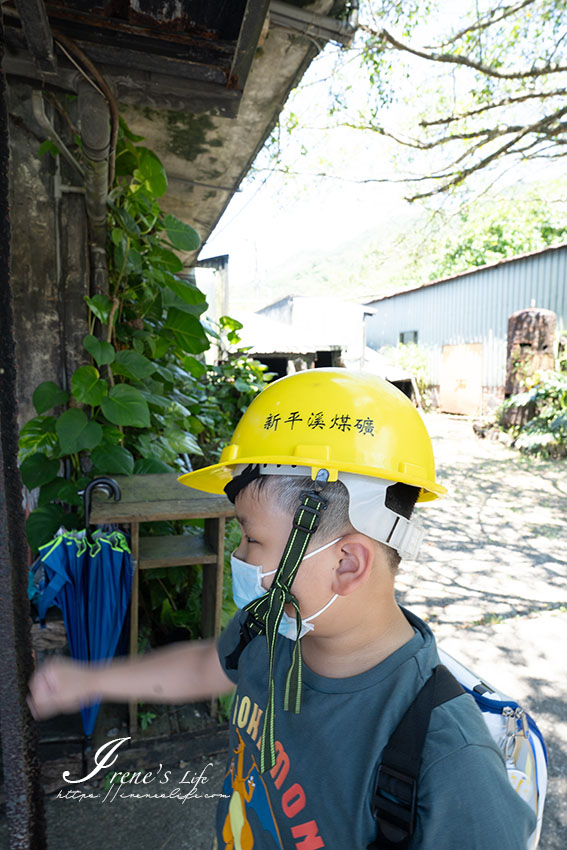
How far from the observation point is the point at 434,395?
63.2ft

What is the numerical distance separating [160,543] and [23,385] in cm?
109

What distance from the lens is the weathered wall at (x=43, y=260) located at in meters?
2.69

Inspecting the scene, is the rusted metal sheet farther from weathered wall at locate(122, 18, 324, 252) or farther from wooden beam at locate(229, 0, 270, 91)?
wooden beam at locate(229, 0, 270, 91)

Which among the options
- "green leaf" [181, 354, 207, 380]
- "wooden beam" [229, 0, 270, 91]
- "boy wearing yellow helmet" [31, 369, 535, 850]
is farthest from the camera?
"green leaf" [181, 354, 207, 380]

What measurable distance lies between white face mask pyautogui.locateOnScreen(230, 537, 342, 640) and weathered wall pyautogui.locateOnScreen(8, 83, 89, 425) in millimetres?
2058

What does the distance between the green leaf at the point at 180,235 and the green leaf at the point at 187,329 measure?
0.33 meters

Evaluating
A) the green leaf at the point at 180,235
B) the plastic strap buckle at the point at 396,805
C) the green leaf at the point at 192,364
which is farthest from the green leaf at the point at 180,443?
the plastic strap buckle at the point at 396,805

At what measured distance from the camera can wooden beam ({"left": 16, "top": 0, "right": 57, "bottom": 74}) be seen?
157 centimetres

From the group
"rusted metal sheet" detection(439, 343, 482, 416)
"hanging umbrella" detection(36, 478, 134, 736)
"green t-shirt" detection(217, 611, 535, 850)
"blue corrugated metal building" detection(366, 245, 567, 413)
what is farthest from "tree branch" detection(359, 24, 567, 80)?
"rusted metal sheet" detection(439, 343, 482, 416)

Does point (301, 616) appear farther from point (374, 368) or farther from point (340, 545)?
point (374, 368)

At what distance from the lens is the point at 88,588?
2260 mm

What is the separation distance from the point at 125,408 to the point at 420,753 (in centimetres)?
200

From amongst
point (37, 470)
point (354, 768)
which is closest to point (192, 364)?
point (37, 470)

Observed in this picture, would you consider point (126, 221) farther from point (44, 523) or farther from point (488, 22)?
point (488, 22)
